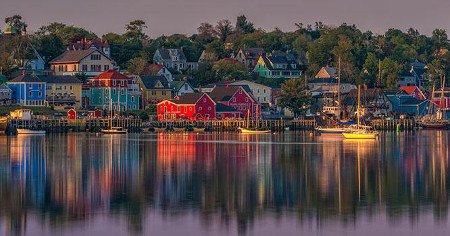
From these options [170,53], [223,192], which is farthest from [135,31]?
[223,192]

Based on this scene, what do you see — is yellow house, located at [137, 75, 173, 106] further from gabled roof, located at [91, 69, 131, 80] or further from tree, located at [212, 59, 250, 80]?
tree, located at [212, 59, 250, 80]

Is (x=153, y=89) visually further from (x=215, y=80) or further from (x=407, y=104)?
(x=407, y=104)

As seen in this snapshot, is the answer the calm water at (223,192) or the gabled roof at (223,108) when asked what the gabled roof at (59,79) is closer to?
the gabled roof at (223,108)

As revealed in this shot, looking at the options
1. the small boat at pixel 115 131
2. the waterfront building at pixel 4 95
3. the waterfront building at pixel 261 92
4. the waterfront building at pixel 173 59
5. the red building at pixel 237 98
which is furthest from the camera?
the waterfront building at pixel 173 59

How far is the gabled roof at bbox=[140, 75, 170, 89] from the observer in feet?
450

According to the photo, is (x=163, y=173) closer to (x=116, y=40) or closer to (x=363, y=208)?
(x=363, y=208)

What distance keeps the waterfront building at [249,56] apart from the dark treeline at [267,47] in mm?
2873

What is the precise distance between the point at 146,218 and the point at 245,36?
15062 centimetres

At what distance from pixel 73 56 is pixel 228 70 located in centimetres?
2383

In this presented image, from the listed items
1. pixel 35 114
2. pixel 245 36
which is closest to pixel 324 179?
pixel 35 114

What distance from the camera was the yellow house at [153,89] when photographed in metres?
137

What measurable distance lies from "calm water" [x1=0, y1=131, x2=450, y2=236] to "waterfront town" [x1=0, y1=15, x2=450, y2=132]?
42547 millimetres

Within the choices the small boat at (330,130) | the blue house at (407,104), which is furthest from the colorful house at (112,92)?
the blue house at (407,104)

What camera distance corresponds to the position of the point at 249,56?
566 ft
